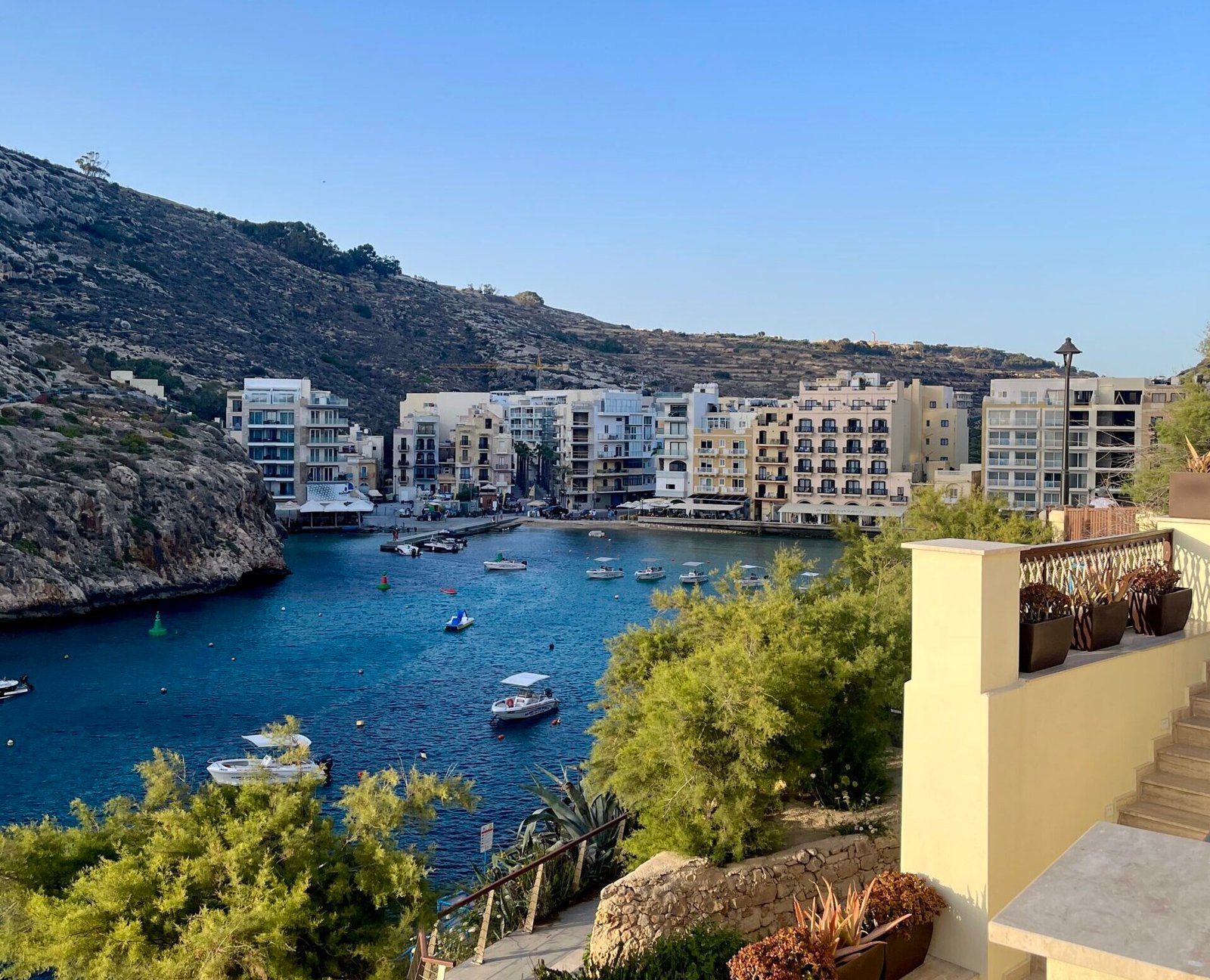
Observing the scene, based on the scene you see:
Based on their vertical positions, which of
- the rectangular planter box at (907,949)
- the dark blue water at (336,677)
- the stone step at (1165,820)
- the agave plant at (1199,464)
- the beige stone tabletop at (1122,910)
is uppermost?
the agave plant at (1199,464)

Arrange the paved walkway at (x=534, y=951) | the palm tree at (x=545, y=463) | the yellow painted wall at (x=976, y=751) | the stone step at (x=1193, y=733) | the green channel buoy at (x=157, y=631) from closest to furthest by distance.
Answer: the yellow painted wall at (x=976, y=751), the stone step at (x=1193, y=733), the paved walkway at (x=534, y=951), the green channel buoy at (x=157, y=631), the palm tree at (x=545, y=463)

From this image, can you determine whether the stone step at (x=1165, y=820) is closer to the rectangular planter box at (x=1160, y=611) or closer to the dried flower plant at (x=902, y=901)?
the rectangular planter box at (x=1160, y=611)

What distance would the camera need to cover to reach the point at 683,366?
141500mm

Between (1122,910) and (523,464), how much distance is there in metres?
92.2

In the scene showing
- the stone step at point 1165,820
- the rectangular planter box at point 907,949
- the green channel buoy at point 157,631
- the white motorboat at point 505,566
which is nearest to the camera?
the rectangular planter box at point 907,949

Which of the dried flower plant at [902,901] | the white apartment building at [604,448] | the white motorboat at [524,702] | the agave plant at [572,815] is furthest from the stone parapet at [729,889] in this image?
the white apartment building at [604,448]

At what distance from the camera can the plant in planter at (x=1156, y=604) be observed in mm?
6980

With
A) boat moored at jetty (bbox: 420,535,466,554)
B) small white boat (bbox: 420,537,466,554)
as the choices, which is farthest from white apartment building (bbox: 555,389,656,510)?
small white boat (bbox: 420,537,466,554)

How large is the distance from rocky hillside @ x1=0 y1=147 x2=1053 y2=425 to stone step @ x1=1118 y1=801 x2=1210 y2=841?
83309 millimetres

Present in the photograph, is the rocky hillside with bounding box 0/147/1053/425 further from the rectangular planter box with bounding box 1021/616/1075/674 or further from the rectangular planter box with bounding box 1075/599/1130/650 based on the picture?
the rectangular planter box with bounding box 1021/616/1075/674

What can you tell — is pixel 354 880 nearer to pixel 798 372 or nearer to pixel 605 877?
pixel 605 877

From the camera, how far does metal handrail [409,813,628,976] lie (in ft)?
25.7

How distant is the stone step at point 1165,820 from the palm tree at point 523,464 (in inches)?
3405

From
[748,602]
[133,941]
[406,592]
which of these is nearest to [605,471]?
[406,592]
